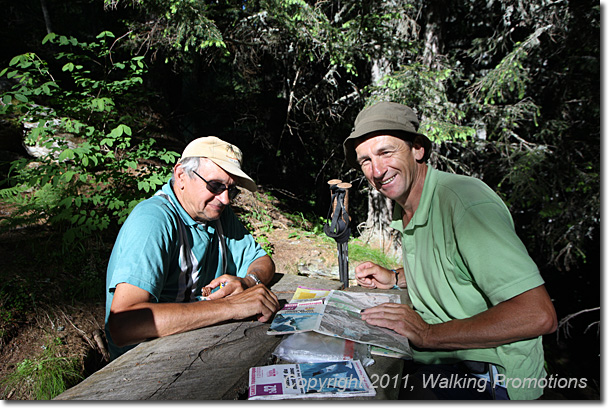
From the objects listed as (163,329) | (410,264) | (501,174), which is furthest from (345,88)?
(163,329)

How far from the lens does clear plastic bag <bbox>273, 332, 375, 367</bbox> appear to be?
150cm

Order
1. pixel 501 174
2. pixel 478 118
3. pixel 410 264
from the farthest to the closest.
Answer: pixel 501 174
pixel 478 118
pixel 410 264

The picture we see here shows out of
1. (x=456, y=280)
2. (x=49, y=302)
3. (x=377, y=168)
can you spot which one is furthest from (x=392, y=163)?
(x=49, y=302)

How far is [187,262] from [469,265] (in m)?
1.56

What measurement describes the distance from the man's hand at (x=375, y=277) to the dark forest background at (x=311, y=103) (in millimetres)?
2629

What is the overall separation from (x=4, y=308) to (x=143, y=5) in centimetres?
402

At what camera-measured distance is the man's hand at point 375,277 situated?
2.59 m

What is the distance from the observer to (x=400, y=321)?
1.78 meters

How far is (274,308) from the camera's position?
203cm

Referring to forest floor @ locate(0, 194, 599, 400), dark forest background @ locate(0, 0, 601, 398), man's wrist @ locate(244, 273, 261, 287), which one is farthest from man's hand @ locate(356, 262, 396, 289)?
forest floor @ locate(0, 194, 599, 400)

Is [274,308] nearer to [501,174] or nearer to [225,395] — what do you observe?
[225,395]

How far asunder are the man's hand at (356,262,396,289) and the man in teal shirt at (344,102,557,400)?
0.35 meters

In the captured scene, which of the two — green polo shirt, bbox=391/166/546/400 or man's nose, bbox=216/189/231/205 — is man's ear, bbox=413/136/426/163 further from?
man's nose, bbox=216/189/231/205

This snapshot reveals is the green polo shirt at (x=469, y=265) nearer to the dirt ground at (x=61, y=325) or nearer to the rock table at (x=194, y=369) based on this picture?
the rock table at (x=194, y=369)
